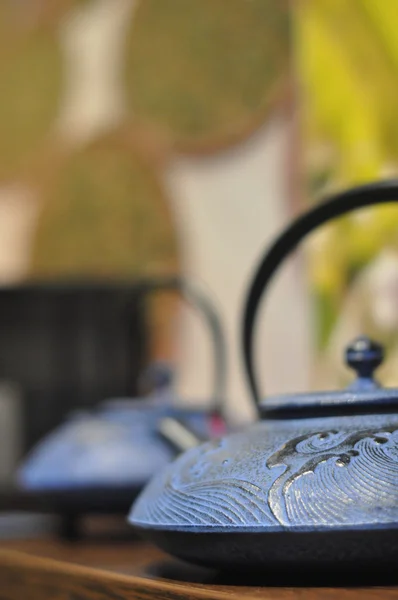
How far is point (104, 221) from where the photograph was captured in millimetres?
2193

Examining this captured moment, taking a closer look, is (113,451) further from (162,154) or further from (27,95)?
(27,95)

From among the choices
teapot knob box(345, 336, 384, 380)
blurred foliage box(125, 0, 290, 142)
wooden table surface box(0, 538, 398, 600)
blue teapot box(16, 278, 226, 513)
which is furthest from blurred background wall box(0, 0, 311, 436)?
teapot knob box(345, 336, 384, 380)

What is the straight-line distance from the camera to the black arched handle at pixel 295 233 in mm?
698

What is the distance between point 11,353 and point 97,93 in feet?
1.95

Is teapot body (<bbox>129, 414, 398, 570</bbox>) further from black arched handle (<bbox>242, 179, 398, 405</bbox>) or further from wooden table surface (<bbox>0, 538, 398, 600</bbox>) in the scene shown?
black arched handle (<bbox>242, 179, 398, 405</bbox>)

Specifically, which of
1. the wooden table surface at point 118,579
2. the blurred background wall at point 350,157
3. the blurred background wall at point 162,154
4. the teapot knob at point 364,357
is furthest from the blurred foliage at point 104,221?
the teapot knob at point 364,357

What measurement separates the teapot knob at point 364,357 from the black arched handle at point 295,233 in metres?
0.10

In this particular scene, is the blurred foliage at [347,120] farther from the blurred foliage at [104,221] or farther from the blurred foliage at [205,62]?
the blurred foliage at [104,221]

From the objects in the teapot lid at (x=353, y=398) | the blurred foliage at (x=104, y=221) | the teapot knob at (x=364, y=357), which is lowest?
the teapot lid at (x=353, y=398)

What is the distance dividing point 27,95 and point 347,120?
3.53 ft

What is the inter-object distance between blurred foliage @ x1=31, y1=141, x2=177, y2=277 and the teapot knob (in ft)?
4.66

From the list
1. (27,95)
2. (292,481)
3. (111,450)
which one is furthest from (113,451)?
(27,95)

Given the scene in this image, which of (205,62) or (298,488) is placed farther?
(205,62)

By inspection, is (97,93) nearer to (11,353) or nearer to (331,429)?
(11,353)
